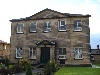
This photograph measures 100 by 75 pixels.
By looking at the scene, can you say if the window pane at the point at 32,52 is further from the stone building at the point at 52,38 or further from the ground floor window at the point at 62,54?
the ground floor window at the point at 62,54

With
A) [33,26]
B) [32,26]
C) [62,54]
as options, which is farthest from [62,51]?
[32,26]

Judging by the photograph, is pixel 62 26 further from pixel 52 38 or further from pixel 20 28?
pixel 20 28

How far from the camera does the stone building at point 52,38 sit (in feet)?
131

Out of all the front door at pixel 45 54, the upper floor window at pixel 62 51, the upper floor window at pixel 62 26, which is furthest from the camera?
the upper floor window at pixel 62 26

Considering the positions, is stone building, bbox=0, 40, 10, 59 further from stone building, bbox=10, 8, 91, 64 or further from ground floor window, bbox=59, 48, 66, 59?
ground floor window, bbox=59, 48, 66, 59

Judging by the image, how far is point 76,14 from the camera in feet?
135

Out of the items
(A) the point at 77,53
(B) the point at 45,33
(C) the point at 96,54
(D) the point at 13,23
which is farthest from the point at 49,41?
(C) the point at 96,54

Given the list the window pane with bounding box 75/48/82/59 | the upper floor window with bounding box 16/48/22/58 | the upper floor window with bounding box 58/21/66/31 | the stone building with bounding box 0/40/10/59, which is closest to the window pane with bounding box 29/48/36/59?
the upper floor window with bounding box 16/48/22/58

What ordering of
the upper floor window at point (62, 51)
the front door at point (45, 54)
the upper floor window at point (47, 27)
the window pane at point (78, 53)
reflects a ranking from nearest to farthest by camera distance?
the window pane at point (78, 53) < the front door at point (45, 54) < the upper floor window at point (62, 51) < the upper floor window at point (47, 27)

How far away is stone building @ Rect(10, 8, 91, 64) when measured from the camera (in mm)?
39844

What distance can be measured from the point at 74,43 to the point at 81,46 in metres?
1.29

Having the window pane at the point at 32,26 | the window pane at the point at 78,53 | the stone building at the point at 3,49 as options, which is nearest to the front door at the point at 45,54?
the window pane at the point at 32,26

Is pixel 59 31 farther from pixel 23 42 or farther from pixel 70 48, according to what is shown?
pixel 23 42

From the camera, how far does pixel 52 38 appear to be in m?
41.1
